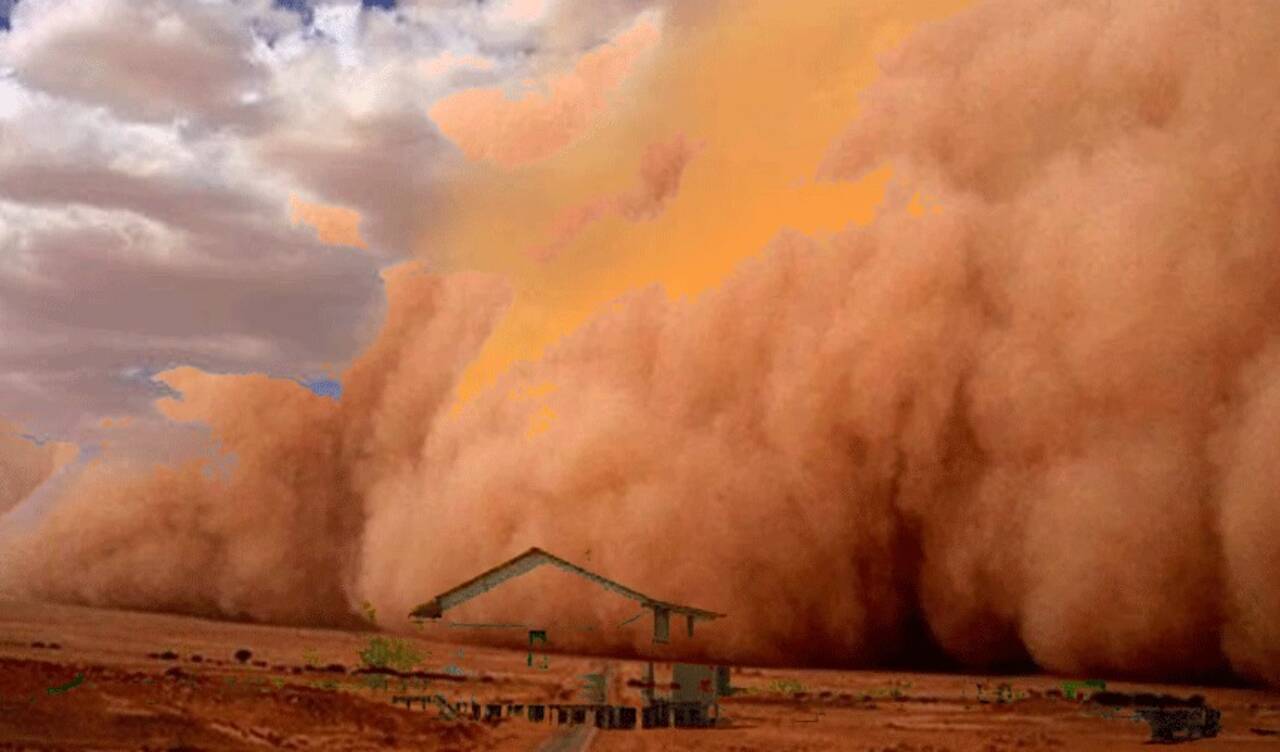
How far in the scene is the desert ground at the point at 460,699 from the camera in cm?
1368

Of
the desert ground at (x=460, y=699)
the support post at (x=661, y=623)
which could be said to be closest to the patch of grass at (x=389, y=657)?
the desert ground at (x=460, y=699)

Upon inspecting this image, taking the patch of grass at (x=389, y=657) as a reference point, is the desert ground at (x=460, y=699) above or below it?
below

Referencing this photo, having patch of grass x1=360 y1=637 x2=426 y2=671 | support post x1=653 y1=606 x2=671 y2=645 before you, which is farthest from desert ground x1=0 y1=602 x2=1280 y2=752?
support post x1=653 y1=606 x2=671 y2=645

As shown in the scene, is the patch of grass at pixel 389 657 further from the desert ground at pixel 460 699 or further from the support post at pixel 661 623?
the support post at pixel 661 623

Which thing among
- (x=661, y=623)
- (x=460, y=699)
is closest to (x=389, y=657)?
(x=460, y=699)

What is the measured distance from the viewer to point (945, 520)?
29.0 meters

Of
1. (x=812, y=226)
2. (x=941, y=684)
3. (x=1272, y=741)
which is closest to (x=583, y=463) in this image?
(x=812, y=226)

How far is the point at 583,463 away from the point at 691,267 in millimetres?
5906

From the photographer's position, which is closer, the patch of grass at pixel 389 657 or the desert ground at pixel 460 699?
the desert ground at pixel 460 699

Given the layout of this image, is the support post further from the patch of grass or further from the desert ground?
the patch of grass

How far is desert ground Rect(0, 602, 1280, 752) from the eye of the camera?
44.9 feet

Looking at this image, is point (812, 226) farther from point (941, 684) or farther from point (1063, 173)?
point (941, 684)

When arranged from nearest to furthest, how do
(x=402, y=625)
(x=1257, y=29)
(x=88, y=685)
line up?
(x=88, y=685)
(x=1257, y=29)
(x=402, y=625)

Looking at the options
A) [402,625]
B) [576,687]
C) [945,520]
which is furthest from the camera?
[402,625]
